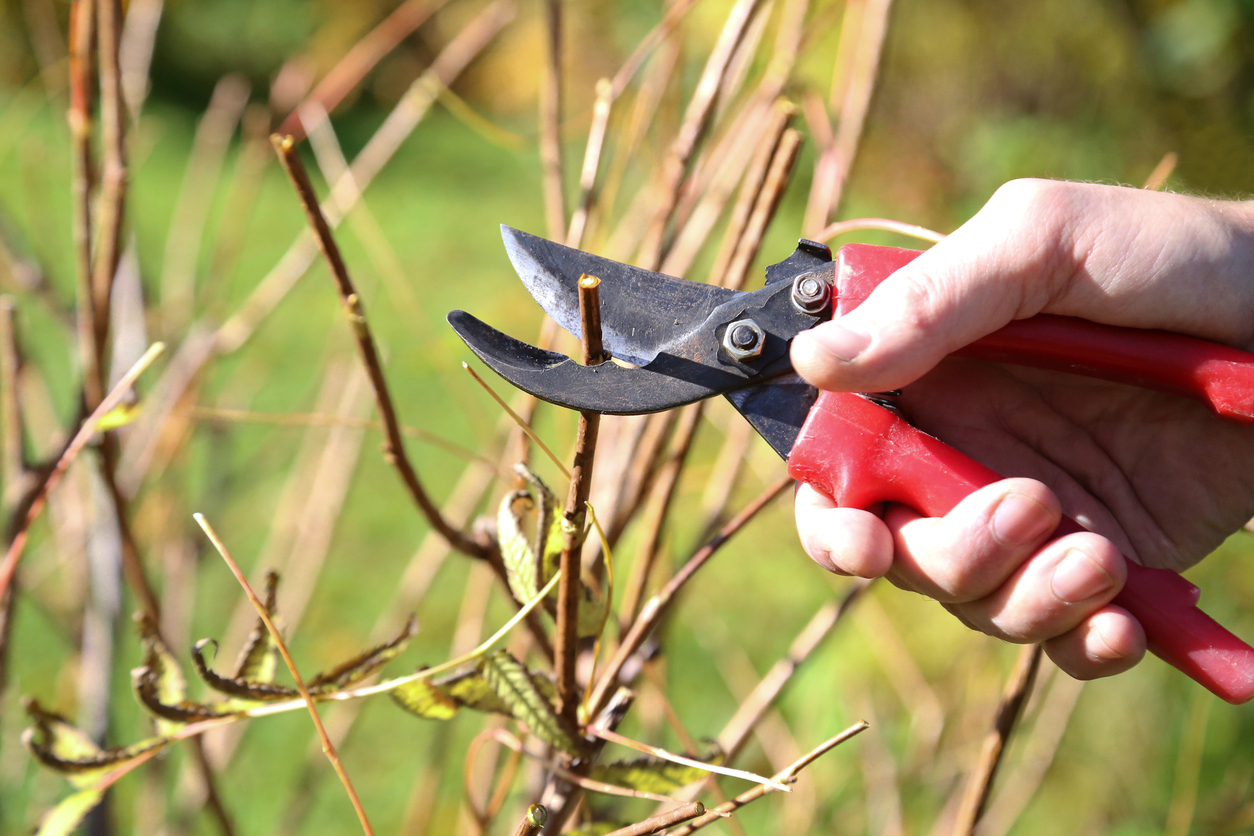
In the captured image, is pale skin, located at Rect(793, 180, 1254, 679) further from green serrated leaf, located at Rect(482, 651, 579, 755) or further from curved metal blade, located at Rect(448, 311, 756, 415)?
green serrated leaf, located at Rect(482, 651, 579, 755)

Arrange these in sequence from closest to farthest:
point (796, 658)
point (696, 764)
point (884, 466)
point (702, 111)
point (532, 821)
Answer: point (532, 821)
point (696, 764)
point (884, 466)
point (702, 111)
point (796, 658)

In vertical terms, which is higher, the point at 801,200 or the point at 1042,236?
the point at 801,200

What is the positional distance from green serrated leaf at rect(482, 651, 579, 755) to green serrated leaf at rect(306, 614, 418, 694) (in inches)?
3.1

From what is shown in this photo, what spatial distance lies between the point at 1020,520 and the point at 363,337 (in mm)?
675

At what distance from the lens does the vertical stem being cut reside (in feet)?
2.12

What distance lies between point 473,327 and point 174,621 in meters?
1.07

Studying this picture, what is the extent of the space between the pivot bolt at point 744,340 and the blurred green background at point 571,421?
514 millimetres

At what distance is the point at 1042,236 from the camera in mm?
938

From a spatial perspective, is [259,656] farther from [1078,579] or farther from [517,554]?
[1078,579]

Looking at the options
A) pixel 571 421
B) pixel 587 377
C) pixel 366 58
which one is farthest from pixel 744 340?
pixel 571 421

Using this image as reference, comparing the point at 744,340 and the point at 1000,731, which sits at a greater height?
the point at 744,340

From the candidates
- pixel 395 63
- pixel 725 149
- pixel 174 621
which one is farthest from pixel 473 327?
pixel 395 63

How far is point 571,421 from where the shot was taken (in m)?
2.12

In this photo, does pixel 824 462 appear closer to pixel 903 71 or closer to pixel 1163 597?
pixel 1163 597
